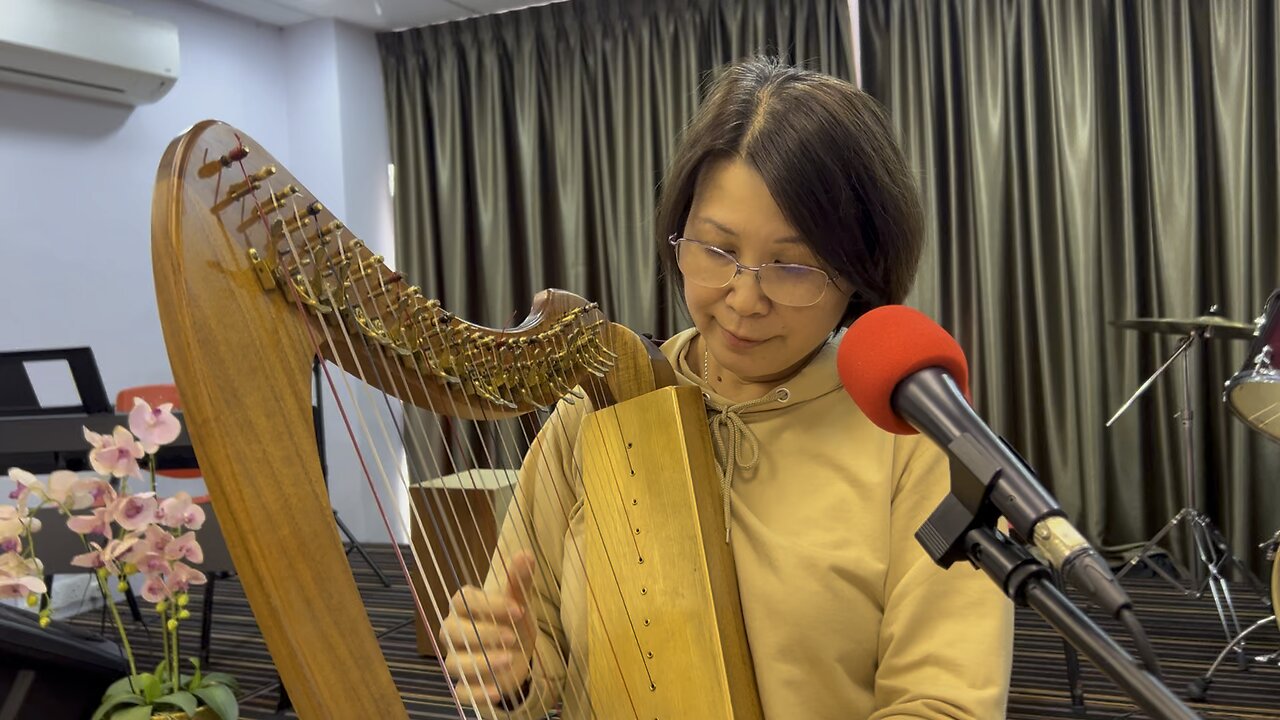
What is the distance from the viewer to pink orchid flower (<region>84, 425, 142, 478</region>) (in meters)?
1.35

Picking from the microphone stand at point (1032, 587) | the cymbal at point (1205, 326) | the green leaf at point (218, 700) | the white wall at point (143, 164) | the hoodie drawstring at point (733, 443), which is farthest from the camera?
the white wall at point (143, 164)

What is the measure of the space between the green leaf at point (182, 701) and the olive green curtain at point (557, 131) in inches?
131

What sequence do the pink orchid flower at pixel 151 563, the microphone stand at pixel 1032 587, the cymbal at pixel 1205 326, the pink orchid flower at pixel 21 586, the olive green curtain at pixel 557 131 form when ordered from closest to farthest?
the microphone stand at pixel 1032 587 → the pink orchid flower at pixel 21 586 → the pink orchid flower at pixel 151 563 → the cymbal at pixel 1205 326 → the olive green curtain at pixel 557 131

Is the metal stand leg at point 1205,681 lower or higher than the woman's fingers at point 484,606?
lower

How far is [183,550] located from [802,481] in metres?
0.89

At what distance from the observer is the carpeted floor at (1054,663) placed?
9.29 ft

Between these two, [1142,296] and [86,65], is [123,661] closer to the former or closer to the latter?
[86,65]

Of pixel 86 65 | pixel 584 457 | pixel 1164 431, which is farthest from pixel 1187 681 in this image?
pixel 86 65

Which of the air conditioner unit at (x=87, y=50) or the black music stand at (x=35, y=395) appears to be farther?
the air conditioner unit at (x=87, y=50)

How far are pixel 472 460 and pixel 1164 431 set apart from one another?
3949 millimetres

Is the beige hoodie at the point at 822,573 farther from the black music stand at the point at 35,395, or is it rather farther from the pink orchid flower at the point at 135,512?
the black music stand at the point at 35,395

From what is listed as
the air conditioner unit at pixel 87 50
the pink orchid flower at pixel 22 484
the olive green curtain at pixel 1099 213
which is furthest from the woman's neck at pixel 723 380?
the air conditioner unit at pixel 87 50

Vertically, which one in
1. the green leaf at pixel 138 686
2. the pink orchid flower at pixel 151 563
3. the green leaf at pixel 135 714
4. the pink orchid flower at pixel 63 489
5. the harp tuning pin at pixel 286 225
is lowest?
the green leaf at pixel 135 714

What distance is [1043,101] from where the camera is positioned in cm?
425
